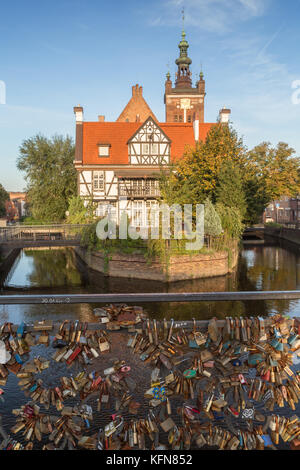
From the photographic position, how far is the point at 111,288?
15953 millimetres

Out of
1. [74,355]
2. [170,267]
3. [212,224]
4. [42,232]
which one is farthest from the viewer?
[42,232]

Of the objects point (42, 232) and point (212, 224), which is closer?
point (212, 224)

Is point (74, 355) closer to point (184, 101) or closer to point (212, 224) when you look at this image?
point (212, 224)

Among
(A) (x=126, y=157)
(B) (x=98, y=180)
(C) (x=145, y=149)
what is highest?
(C) (x=145, y=149)

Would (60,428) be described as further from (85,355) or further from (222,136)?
(222,136)

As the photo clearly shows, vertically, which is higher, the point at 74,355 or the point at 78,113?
the point at 78,113

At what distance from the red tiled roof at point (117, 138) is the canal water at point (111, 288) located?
1174 centimetres

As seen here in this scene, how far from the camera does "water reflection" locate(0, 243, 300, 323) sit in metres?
11.8

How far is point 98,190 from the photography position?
113ft

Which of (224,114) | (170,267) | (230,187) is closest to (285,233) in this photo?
(224,114)

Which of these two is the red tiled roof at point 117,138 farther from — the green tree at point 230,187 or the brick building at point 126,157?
the green tree at point 230,187

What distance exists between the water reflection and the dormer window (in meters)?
11.8

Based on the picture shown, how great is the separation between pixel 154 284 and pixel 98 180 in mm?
20293

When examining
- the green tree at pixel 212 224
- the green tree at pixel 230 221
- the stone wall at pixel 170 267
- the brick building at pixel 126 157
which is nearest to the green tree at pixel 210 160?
the green tree at pixel 230 221
